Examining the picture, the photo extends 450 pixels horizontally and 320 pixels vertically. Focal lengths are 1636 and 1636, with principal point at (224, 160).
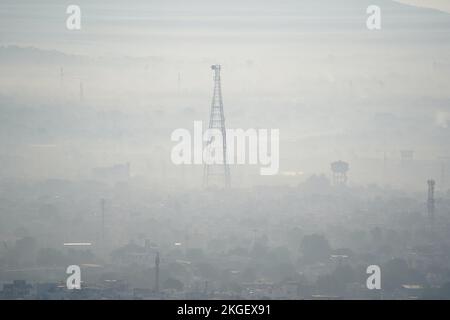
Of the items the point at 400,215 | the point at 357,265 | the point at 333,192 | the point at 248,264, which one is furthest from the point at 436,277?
the point at 333,192

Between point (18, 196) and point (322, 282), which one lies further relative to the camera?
point (18, 196)

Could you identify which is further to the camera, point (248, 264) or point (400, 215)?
point (400, 215)

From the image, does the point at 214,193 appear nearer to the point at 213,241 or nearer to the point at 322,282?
the point at 213,241

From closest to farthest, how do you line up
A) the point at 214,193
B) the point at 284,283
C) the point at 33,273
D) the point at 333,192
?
the point at 284,283, the point at 33,273, the point at 214,193, the point at 333,192

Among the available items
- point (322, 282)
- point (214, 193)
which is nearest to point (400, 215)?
point (214, 193)
